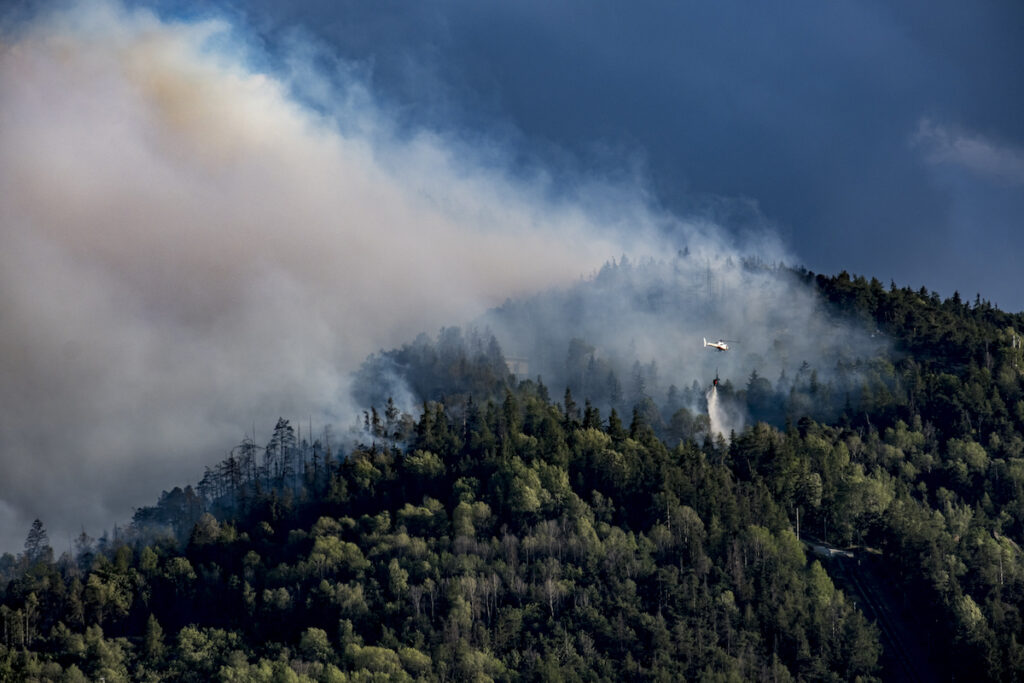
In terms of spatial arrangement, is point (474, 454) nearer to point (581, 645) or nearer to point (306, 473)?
point (306, 473)

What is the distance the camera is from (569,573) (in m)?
160

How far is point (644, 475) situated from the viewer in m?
178

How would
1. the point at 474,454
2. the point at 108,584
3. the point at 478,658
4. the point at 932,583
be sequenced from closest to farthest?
1. the point at 478,658
2. the point at 932,583
3. the point at 108,584
4. the point at 474,454

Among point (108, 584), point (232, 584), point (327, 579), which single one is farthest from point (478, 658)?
point (108, 584)

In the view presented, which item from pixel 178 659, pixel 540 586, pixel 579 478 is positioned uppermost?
pixel 579 478

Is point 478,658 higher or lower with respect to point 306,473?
lower

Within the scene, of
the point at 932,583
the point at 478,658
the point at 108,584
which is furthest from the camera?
the point at 108,584

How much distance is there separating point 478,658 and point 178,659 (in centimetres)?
3208

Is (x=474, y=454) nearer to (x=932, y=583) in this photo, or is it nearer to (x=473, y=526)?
(x=473, y=526)

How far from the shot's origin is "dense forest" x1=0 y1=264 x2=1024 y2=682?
153m

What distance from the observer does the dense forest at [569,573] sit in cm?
15262

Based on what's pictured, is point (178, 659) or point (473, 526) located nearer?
point (178, 659)

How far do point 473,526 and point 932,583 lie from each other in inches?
2005

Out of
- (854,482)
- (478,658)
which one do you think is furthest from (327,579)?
(854,482)
